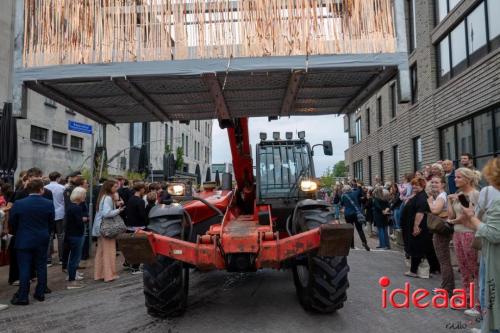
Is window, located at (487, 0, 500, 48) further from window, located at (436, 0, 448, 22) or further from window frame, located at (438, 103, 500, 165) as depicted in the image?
window, located at (436, 0, 448, 22)

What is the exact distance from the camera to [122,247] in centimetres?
450

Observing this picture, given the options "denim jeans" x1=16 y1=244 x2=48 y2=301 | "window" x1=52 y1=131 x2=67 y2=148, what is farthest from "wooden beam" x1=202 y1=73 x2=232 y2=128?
"window" x1=52 y1=131 x2=67 y2=148

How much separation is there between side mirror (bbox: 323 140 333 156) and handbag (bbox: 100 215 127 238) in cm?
379

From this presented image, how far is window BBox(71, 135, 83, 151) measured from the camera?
70.7 ft

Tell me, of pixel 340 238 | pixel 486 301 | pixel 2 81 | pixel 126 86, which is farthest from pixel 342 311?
pixel 2 81

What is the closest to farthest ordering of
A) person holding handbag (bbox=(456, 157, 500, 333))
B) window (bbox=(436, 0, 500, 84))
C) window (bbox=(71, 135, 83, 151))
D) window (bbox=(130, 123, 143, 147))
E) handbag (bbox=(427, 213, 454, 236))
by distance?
1. person holding handbag (bbox=(456, 157, 500, 333))
2. handbag (bbox=(427, 213, 454, 236))
3. window (bbox=(436, 0, 500, 84))
4. window (bbox=(71, 135, 83, 151))
5. window (bbox=(130, 123, 143, 147))

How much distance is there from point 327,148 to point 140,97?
9.58ft

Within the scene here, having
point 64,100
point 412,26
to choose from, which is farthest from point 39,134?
point 412,26

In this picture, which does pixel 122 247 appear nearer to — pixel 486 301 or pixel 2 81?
pixel 486 301

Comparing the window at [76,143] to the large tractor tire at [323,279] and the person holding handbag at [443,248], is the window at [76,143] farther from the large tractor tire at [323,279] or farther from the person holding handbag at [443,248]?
the person holding handbag at [443,248]

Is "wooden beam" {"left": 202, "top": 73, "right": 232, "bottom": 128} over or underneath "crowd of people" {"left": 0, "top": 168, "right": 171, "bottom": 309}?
over

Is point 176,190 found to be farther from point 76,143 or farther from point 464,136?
point 76,143

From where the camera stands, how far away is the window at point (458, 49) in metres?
12.3

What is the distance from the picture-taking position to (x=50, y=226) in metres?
6.34
